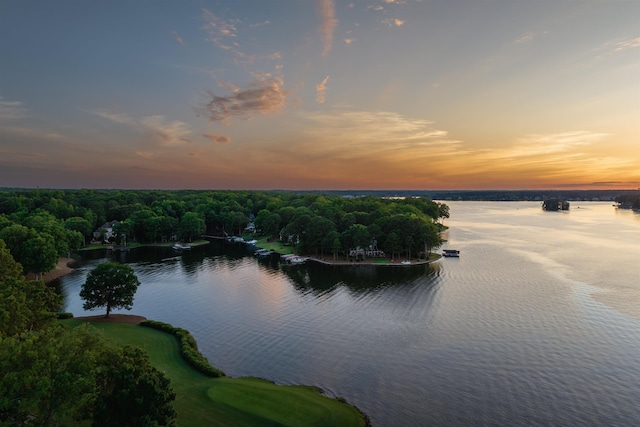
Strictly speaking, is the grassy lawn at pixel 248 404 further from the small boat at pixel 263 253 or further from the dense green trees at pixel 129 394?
the small boat at pixel 263 253

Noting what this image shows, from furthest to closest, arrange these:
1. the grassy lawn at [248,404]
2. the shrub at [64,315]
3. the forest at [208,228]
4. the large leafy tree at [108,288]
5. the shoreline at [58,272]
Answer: the shoreline at [58,272] → the forest at [208,228] → the shrub at [64,315] → the large leafy tree at [108,288] → the grassy lawn at [248,404]

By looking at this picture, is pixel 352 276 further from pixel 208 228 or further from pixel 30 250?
pixel 208 228

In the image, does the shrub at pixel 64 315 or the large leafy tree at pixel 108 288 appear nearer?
the large leafy tree at pixel 108 288

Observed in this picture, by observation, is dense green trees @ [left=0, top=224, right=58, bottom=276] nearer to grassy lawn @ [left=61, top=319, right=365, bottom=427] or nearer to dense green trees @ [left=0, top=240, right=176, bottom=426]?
grassy lawn @ [left=61, top=319, right=365, bottom=427]

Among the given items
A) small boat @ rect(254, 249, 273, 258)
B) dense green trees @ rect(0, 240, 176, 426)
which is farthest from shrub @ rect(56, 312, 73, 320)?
small boat @ rect(254, 249, 273, 258)

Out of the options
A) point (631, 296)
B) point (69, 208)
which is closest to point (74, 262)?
point (69, 208)

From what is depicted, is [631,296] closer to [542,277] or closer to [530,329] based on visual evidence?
[542,277]

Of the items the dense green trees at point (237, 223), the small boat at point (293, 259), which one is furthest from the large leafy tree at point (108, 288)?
the small boat at point (293, 259)
